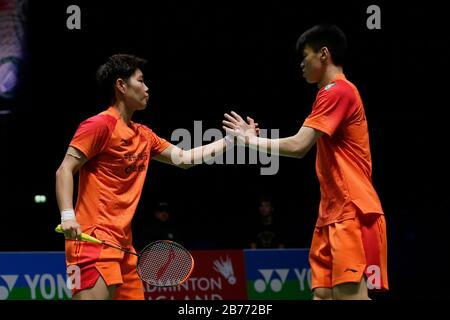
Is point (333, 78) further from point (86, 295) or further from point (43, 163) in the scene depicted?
point (43, 163)

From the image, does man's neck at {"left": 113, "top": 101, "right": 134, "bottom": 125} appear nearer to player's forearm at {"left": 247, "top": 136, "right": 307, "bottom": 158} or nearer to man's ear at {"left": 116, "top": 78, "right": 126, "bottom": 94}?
man's ear at {"left": 116, "top": 78, "right": 126, "bottom": 94}

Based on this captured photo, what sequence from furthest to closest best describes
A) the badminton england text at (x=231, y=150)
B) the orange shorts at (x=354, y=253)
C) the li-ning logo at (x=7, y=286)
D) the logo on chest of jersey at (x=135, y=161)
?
the badminton england text at (x=231, y=150), the li-ning logo at (x=7, y=286), the logo on chest of jersey at (x=135, y=161), the orange shorts at (x=354, y=253)

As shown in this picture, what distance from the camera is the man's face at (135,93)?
418 centimetres

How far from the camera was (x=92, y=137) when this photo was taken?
3.88 metres

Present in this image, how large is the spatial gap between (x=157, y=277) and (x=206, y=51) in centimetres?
427

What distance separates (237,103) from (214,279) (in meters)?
2.12

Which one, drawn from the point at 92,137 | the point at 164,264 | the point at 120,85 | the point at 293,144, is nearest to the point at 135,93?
the point at 120,85

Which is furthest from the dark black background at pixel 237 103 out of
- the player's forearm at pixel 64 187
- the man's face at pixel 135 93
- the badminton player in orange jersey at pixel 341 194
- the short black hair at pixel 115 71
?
the player's forearm at pixel 64 187

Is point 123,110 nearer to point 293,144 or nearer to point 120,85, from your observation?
point 120,85

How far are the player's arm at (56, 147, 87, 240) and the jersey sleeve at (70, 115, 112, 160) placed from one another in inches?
1.3

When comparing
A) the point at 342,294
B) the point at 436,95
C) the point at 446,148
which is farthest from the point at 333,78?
the point at 446,148

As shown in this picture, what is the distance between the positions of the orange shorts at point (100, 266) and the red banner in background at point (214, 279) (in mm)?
2899

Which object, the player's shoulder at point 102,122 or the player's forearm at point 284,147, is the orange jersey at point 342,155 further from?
the player's shoulder at point 102,122
